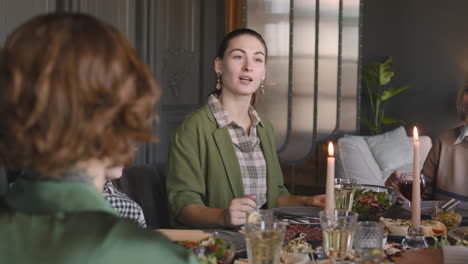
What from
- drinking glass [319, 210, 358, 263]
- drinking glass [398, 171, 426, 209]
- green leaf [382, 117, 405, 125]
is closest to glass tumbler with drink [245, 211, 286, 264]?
drinking glass [319, 210, 358, 263]

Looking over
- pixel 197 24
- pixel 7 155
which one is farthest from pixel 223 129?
pixel 197 24

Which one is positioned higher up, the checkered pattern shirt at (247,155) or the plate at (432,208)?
the checkered pattern shirt at (247,155)

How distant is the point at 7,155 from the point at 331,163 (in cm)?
83

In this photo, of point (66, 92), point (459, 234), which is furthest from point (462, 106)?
point (66, 92)

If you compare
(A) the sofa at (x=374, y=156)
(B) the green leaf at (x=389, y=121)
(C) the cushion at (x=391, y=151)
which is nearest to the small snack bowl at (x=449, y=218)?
(A) the sofa at (x=374, y=156)

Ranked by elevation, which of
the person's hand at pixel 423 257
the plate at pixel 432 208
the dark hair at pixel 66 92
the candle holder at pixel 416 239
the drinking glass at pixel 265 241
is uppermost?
the dark hair at pixel 66 92

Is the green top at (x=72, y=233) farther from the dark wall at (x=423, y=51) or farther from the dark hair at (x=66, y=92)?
the dark wall at (x=423, y=51)

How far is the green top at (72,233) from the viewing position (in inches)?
31.0

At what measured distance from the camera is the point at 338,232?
135 cm

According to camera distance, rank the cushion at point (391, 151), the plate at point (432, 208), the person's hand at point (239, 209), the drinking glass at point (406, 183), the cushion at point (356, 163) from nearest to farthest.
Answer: the person's hand at point (239, 209) < the drinking glass at point (406, 183) < the plate at point (432, 208) < the cushion at point (356, 163) < the cushion at point (391, 151)

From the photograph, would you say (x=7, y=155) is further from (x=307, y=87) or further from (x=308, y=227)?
(x=307, y=87)

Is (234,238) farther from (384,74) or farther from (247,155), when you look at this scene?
(384,74)

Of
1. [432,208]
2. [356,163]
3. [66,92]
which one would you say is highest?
[66,92]

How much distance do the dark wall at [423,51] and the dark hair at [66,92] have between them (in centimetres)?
634
